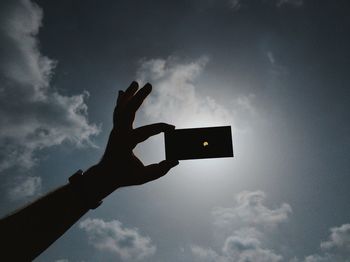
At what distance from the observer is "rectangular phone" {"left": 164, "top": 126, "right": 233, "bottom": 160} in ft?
13.4

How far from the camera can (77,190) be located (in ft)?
9.01

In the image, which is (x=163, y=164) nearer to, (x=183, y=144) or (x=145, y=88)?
(x=183, y=144)

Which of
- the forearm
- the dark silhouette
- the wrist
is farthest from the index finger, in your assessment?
the forearm

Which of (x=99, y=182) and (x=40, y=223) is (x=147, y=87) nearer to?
(x=99, y=182)

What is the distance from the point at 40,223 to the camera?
2377mm

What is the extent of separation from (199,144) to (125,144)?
1.31 meters

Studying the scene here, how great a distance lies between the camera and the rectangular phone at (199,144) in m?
4.09

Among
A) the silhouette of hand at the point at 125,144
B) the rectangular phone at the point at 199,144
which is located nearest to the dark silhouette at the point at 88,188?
the silhouette of hand at the point at 125,144

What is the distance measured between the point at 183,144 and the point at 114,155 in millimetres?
1270

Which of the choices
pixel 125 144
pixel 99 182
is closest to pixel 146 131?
pixel 125 144

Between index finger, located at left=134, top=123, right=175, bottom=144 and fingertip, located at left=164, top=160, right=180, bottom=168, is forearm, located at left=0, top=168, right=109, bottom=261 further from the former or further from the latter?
fingertip, located at left=164, top=160, right=180, bottom=168

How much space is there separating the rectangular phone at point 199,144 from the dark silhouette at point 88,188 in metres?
0.27

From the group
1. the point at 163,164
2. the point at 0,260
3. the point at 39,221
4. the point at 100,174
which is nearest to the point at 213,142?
the point at 163,164

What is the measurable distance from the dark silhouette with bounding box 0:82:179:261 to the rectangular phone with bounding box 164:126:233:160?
0.90ft
